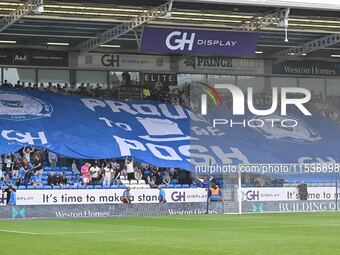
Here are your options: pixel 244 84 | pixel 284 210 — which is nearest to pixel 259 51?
pixel 244 84

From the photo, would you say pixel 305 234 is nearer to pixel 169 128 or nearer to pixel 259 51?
pixel 169 128

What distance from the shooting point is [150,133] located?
4875 centimetres

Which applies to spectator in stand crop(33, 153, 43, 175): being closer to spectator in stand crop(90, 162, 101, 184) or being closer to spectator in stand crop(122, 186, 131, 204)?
spectator in stand crop(90, 162, 101, 184)

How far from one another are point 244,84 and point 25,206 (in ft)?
68.4

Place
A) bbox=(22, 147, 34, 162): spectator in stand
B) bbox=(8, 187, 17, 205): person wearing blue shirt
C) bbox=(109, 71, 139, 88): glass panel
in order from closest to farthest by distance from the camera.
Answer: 1. bbox=(8, 187, 17, 205): person wearing blue shirt
2. bbox=(22, 147, 34, 162): spectator in stand
3. bbox=(109, 71, 139, 88): glass panel

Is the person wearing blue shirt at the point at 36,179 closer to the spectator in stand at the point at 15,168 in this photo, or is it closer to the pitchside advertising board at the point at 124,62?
the spectator in stand at the point at 15,168

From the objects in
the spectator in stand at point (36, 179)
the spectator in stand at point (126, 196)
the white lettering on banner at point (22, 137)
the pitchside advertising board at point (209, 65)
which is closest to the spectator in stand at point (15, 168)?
the spectator in stand at point (36, 179)

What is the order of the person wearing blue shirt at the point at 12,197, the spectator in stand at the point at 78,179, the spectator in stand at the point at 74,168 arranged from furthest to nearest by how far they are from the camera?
the spectator in stand at the point at 74,168
the spectator in stand at the point at 78,179
the person wearing blue shirt at the point at 12,197

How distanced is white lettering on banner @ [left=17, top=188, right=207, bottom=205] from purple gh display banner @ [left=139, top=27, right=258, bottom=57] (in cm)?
706

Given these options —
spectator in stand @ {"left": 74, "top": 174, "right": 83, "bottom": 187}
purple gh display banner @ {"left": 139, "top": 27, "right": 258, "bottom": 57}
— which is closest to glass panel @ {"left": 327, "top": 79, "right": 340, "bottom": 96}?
purple gh display banner @ {"left": 139, "top": 27, "right": 258, "bottom": 57}

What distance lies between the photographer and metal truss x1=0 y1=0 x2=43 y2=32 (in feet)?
121

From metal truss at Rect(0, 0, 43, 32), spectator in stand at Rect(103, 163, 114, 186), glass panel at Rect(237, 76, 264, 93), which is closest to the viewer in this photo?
metal truss at Rect(0, 0, 43, 32)

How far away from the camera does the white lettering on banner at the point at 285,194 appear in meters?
43.0

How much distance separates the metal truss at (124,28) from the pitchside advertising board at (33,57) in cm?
118
